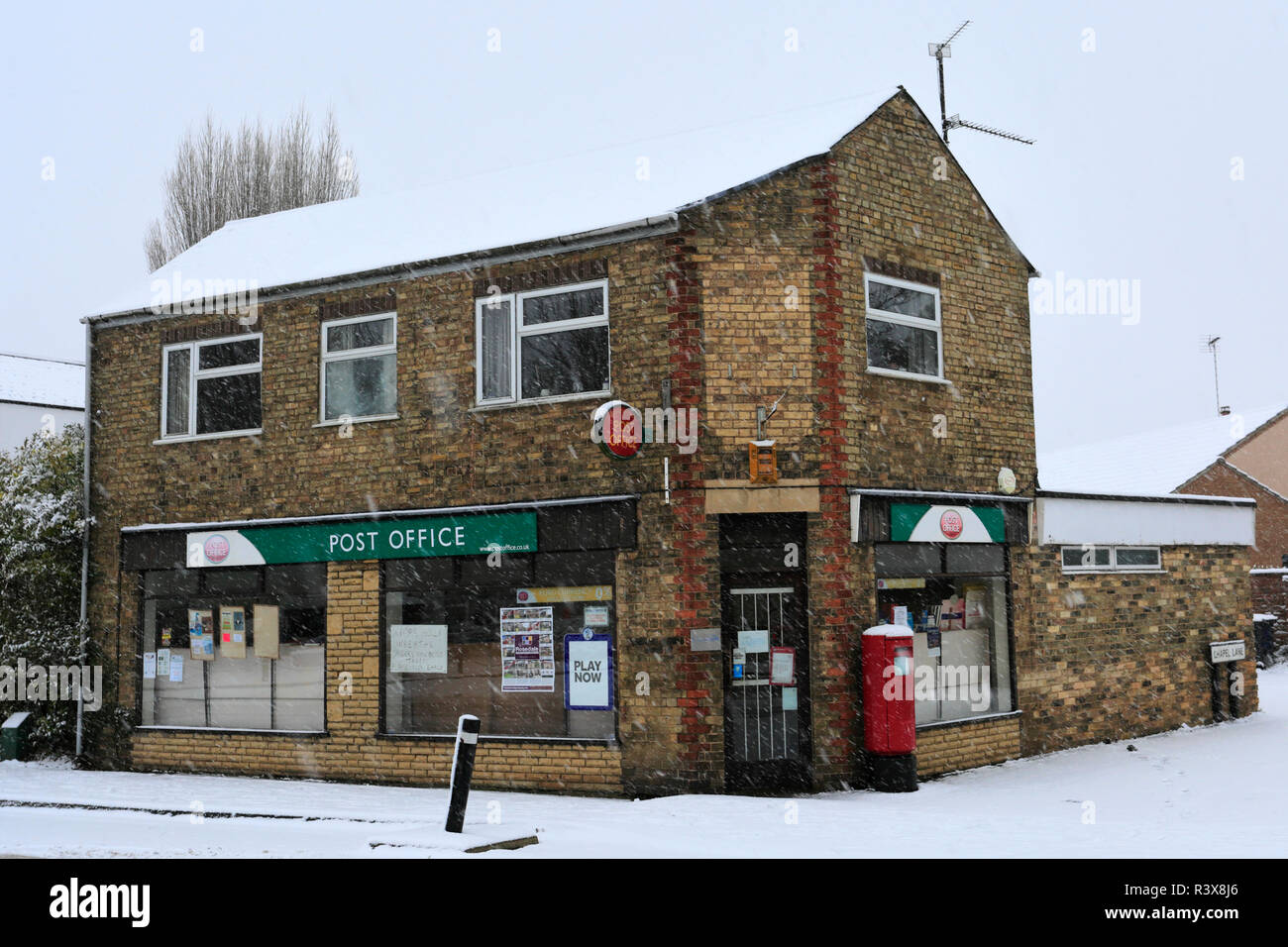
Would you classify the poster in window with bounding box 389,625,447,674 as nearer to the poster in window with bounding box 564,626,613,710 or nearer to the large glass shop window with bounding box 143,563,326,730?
the large glass shop window with bounding box 143,563,326,730

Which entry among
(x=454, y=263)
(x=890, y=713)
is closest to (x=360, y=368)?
(x=454, y=263)

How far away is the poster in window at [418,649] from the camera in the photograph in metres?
13.2

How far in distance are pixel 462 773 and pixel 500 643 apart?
3841mm

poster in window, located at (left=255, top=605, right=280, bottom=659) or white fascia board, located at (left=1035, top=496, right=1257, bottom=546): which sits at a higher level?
white fascia board, located at (left=1035, top=496, right=1257, bottom=546)

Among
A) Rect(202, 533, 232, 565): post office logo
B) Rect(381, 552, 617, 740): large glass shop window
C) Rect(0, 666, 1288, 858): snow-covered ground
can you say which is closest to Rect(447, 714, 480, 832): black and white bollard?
Rect(0, 666, 1288, 858): snow-covered ground

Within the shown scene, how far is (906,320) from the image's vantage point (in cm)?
1309

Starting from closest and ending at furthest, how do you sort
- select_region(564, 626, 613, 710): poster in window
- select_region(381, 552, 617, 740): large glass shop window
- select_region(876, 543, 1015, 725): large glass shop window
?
select_region(564, 626, 613, 710): poster in window < select_region(381, 552, 617, 740): large glass shop window < select_region(876, 543, 1015, 725): large glass shop window

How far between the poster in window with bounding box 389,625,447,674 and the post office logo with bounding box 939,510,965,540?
544 centimetres

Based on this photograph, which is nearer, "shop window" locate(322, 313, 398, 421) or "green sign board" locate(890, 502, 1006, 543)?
"green sign board" locate(890, 502, 1006, 543)

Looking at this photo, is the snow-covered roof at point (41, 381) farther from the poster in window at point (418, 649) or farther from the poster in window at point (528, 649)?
the poster in window at point (528, 649)

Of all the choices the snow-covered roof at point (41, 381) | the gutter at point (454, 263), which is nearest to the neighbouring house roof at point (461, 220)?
the gutter at point (454, 263)

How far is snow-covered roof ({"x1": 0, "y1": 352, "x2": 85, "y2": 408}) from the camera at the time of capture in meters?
36.3

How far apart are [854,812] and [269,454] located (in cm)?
779

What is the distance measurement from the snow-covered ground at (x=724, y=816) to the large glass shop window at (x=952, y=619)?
0.80 meters
